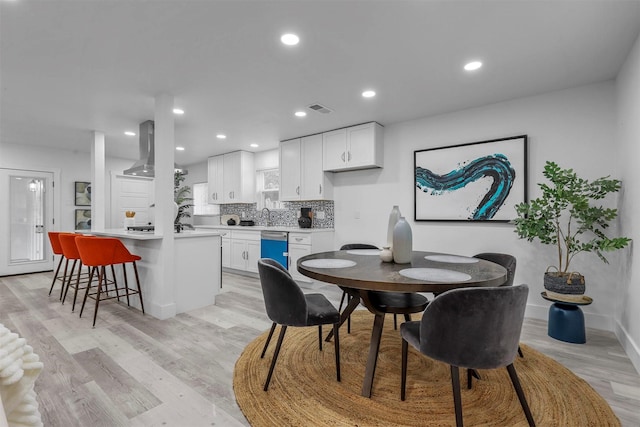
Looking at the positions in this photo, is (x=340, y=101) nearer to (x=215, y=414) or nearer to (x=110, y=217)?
(x=215, y=414)

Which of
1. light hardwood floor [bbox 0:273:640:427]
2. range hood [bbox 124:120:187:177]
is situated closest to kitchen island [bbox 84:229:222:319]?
light hardwood floor [bbox 0:273:640:427]

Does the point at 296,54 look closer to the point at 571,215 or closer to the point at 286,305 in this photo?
the point at 286,305

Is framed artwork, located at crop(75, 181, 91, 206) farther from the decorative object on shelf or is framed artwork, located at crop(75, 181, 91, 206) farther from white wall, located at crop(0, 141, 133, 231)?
the decorative object on shelf

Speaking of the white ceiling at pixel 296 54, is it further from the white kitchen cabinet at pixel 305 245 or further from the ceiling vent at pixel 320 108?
the white kitchen cabinet at pixel 305 245

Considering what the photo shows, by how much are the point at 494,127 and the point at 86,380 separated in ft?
14.4

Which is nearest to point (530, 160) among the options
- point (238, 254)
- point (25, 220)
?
point (238, 254)

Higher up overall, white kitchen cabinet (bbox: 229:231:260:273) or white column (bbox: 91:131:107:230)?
white column (bbox: 91:131:107:230)

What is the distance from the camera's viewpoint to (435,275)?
180cm

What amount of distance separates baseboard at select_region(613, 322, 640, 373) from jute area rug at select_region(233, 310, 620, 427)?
1.74 feet

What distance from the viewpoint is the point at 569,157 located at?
315 cm

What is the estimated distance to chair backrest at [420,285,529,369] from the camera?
1.45m

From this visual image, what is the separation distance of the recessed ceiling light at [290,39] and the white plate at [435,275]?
1.84 metres

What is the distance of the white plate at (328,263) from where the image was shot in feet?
6.91

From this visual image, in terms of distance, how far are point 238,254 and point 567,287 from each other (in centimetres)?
470
